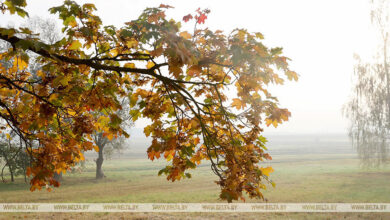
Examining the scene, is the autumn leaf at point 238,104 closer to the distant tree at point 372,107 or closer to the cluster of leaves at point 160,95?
the cluster of leaves at point 160,95

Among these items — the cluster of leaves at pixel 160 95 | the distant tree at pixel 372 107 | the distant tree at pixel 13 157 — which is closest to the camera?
the cluster of leaves at pixel 160 95

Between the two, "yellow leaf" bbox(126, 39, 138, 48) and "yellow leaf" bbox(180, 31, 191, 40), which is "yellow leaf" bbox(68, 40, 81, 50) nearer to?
"yellow leaf" bbox(126, 39, 138, 48)

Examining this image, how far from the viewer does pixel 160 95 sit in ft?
12.9

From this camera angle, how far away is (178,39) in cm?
251

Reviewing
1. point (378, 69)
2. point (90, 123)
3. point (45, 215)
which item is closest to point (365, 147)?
point (378, 69)

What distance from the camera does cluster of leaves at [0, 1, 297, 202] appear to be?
2980 mm

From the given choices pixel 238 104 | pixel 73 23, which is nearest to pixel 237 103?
pixel 238 104

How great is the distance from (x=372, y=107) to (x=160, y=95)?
16368 mm

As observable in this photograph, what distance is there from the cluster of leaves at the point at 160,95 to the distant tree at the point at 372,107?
15.4 meters

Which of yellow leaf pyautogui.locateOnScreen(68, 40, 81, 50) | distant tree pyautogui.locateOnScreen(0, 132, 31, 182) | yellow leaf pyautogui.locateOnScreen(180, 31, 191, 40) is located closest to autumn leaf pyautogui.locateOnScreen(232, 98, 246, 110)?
yellow leaf pyautogui.locateOnScreen(180, 31, 191, 40)

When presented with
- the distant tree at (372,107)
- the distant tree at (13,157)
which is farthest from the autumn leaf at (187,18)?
the distant tree at (372,107)

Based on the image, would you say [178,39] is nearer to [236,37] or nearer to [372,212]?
[236,37]

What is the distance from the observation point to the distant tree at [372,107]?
53.1ft

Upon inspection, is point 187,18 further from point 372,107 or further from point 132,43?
point 372,107
